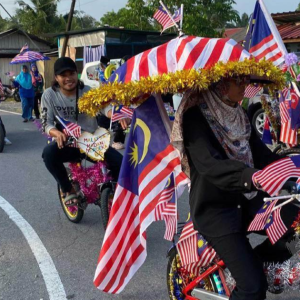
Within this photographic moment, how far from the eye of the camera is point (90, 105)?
9.58 feet

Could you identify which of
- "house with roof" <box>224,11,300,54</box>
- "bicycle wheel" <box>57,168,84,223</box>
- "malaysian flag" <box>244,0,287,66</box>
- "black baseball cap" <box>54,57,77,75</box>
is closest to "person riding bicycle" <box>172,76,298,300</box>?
"black baseball cap" <box>54,57,77,75</box>

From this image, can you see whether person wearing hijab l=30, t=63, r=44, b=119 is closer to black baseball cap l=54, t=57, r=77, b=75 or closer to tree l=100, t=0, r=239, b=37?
tree l=100, t=0, r=239, b=37

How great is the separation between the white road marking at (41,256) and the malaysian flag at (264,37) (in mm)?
3767

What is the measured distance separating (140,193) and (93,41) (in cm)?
Answer: 2098

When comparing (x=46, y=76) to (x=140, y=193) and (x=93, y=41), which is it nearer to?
(x=93, y=41)

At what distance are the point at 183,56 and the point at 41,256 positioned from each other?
2.76 m

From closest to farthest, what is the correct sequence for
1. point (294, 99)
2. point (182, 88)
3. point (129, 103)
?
point (182, 88) < point (129, 103) < point (294, 99)

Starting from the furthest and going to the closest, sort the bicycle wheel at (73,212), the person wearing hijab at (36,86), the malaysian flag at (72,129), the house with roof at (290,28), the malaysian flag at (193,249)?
1. the house with roof at (290,28)
2. the person wearing hijab at (36,86)
3. the bicycle wheel at (73,212)
4. the malaysian flag at (72,129)
5. the malaysian flag at (193,249)

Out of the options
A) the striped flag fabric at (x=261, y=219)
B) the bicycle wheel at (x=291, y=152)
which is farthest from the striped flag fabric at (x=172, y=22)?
the striped flag fabric at (x=261, y=219)

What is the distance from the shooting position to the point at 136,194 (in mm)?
3150

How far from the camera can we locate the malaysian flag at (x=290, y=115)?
21.4ft

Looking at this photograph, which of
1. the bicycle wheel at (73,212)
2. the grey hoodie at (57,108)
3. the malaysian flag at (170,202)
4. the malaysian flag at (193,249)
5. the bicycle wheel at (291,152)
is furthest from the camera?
the bicycle wheel at (291,152)

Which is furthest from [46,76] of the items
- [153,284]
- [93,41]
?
[153,284]

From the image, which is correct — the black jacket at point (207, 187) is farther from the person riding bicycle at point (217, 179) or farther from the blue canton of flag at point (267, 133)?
the blue canton of flag at point (267, 133)
